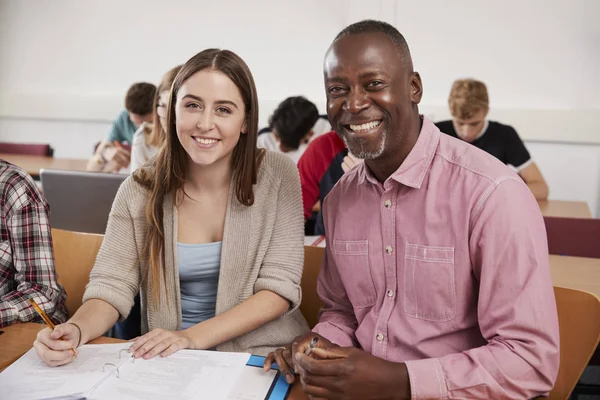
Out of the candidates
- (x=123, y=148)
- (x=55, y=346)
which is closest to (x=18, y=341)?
(x=55, y=346)

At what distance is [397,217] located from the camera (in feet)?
4.36

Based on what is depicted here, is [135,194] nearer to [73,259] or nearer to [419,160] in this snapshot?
[73,259]

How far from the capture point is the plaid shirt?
158 centimetres

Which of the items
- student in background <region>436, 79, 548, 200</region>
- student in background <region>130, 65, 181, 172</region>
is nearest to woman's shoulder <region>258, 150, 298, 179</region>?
student in background <region>130, 65, 181, 172</region>

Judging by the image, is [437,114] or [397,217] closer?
[397,217]

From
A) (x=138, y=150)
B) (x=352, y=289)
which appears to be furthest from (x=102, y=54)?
(x=352, y=289)

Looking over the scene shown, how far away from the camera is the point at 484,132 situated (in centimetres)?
356

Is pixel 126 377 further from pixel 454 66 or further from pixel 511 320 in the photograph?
pixel 454 66

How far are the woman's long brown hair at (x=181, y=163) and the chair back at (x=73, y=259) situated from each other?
0.38 m

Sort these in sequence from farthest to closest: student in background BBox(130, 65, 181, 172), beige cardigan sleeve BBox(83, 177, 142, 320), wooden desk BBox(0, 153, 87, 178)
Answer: wooden desk BBox(0, 153, 87, 178) → student in background BBox(130, 65, 181, 172) → beige cardigan sleeve BBox(83, 177, 142, 320)

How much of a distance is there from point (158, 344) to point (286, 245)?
46 cm

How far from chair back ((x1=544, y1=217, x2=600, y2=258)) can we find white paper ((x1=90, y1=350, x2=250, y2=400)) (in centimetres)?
144

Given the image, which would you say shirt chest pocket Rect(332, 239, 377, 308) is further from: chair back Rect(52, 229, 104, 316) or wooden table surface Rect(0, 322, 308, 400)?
chair back Rect(52, 229, 104, 316)

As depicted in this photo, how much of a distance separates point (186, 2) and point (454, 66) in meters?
2.47
